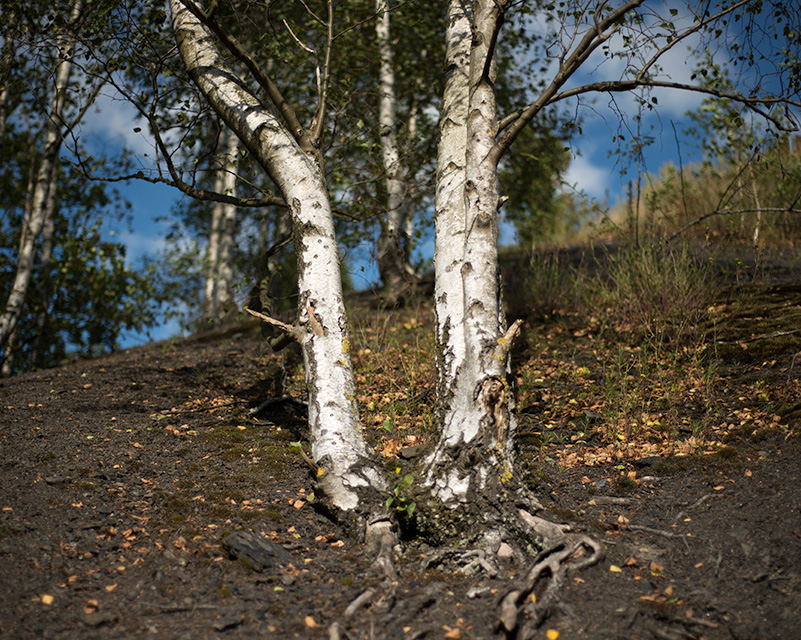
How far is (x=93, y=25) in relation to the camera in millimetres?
4520

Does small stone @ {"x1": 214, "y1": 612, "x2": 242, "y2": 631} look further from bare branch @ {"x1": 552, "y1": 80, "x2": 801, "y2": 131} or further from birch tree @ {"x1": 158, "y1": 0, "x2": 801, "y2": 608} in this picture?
bare branch @ {"x1": 552, "y1": 80, "x2": 801, "y2": 131}

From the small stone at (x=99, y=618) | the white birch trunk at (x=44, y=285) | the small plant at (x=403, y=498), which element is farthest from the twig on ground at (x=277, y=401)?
the white birch trunk at (x=44, y=285)

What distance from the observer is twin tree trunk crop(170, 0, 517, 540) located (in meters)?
3.09

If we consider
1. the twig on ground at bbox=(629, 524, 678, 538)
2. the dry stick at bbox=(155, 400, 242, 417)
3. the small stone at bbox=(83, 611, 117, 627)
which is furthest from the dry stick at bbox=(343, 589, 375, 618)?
the dry stick at bbox=(155, 400, 242, 417)

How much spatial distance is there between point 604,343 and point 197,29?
4722mm

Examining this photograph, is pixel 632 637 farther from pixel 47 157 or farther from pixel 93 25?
pixel 47 157

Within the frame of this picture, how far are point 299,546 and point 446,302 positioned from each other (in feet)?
5.42

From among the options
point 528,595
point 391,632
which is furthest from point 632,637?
point 391,632

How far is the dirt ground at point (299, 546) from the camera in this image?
2430mm

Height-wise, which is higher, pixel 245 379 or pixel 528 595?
pixel 245 379

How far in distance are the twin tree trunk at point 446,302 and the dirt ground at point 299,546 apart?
40 cm

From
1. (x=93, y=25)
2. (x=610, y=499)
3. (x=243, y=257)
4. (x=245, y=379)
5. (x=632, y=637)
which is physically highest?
(x=93, y=25)

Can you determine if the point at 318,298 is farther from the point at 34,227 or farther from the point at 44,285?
the point at 44,285

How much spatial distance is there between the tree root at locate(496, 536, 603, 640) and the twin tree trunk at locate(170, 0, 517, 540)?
1.41ft
